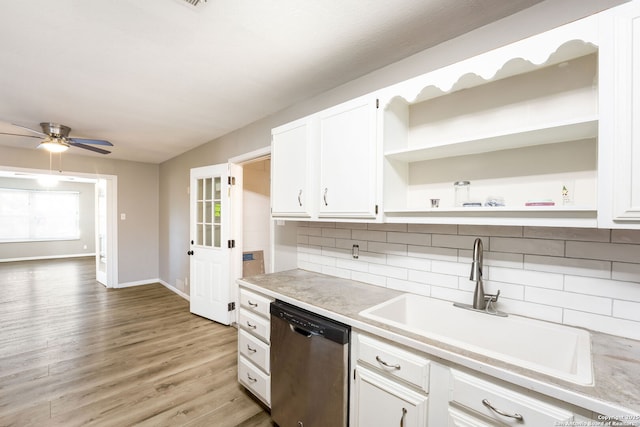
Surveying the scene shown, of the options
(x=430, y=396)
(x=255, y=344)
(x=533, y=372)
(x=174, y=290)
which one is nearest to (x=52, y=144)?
(x=174, y=290)

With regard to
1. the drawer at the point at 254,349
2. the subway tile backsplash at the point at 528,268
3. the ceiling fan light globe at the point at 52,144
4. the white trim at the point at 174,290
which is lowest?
the white trim at the point at 174,290

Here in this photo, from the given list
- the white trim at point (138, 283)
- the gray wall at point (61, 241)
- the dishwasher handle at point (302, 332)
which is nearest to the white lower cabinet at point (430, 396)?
the dishwasher handle at point (302, 332)

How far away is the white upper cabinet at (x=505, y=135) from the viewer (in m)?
1.15

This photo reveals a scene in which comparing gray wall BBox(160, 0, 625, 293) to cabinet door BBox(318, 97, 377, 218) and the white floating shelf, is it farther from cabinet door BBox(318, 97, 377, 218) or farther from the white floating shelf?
the white floating shelf

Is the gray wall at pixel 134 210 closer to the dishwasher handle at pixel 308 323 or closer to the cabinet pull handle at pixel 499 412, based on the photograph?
the dishwasher handle at pixel 308 323

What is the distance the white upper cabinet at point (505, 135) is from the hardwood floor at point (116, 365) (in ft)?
6.54

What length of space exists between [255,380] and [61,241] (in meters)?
9.96

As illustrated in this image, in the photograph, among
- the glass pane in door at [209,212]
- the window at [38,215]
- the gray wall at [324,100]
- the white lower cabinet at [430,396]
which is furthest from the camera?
the window at [38,215]

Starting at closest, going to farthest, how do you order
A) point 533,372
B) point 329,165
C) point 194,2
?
point 533,372 → point 194,2 → point 329,165

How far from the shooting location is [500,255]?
1468 mm

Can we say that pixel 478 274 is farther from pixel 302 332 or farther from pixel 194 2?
pixel 194 2

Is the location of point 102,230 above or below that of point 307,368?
above

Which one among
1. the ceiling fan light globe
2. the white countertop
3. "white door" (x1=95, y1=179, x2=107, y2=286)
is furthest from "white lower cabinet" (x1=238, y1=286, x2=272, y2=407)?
"white door" (x1=95, y1=179, x2=107, y2=286)

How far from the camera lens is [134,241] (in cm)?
555
